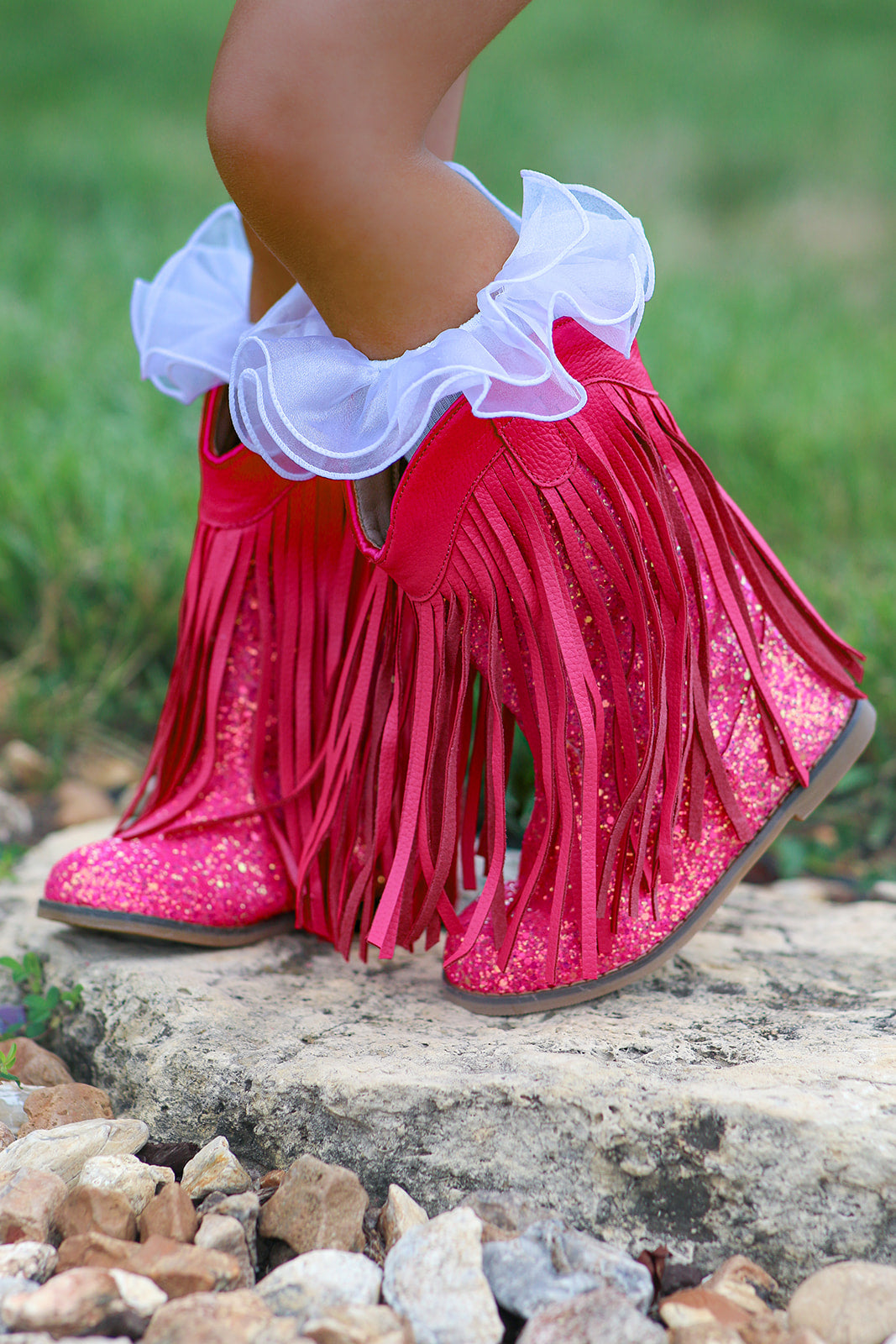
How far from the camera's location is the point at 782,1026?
2.91 ft

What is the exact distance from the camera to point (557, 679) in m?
0.88

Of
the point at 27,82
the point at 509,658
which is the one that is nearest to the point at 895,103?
the point at 27,82

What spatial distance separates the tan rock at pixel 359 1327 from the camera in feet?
2.12

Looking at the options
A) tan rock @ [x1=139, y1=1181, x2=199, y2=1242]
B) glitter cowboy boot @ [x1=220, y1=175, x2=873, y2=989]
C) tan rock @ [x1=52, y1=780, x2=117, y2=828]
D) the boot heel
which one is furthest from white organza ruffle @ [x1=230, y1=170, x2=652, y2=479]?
tan rock @ [x1=52, y1=780, x2=117, y2=828]

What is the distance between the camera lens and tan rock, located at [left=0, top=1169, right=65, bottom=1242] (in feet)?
2.43

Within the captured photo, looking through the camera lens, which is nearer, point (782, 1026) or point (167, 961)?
point (782, 1026)

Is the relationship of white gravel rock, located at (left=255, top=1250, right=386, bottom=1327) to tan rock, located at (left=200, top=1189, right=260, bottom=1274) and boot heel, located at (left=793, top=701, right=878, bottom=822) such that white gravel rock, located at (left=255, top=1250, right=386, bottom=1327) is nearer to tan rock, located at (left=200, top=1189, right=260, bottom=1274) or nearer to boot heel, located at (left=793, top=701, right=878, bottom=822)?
tan rock, located at (left=200, top=1189, right=260, bottom=1274)

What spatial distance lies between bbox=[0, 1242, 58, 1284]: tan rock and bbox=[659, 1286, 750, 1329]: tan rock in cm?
38

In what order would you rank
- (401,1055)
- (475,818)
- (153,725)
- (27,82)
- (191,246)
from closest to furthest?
(401,1055) → (475,818) → (191,246) → (153,725) → (27,82)

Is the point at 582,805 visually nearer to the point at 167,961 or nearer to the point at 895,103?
the point at 167,961

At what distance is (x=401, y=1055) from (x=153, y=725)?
867mm

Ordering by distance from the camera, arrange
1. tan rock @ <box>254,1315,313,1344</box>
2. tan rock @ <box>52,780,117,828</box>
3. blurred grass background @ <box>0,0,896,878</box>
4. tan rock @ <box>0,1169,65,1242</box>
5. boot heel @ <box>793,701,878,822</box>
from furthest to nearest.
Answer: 1. blurred grass background @ <box>0,0,896,878</box>
2. tan rock @ <box>52,780,117,828</box>
3. boot heel @ <box>793,701,878,822</box>
4. tan rock @ <box>0,1169,65,1242</box>
5. tan rock @ <box>254,1315,313,1344</box>

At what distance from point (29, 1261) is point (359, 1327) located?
0.70ft

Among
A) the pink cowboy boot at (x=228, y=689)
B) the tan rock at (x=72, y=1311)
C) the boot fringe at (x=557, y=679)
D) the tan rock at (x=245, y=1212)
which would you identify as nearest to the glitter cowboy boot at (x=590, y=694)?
the boot fringe at (x=557, y=679)
